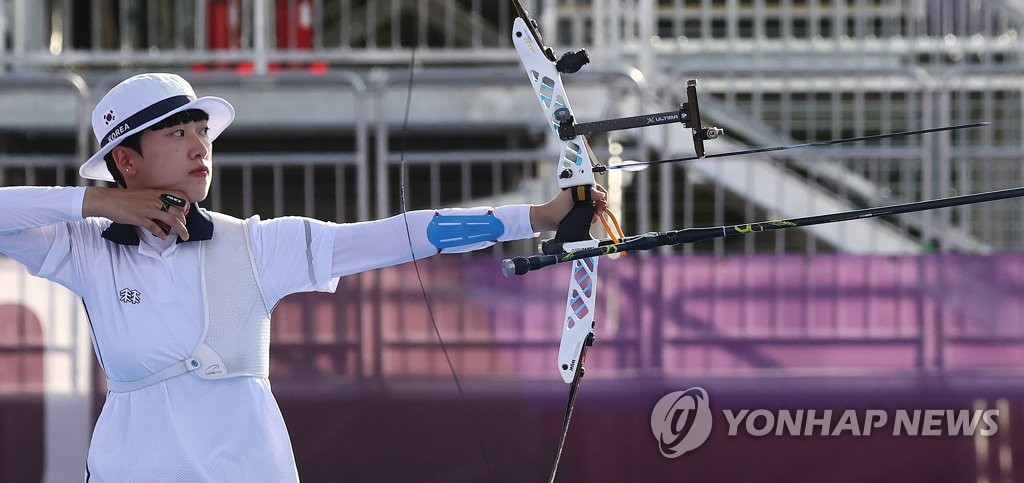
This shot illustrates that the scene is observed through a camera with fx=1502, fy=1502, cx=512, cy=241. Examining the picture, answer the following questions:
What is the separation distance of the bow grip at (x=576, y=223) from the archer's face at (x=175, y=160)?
756 mm

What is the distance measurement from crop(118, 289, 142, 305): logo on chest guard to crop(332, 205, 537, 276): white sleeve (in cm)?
42

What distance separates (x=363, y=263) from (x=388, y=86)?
159 inches

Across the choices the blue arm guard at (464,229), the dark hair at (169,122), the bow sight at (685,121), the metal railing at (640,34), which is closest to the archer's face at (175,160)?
the dark hair at (169,122)

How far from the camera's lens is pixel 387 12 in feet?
37.2

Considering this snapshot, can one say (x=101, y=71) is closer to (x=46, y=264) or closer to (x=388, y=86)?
(x=388, y=86)

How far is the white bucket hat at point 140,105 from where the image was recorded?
10.4 feet

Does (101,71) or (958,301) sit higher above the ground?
(101,71)

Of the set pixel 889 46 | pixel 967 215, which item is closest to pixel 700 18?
pixel 889 46

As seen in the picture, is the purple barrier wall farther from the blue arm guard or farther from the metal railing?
the metal railing

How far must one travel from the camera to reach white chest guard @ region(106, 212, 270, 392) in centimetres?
315

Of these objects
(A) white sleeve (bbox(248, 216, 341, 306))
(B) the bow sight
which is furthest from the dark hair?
(B) the bow sight

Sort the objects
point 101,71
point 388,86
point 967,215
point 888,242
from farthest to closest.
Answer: point 101,71 → point 967,215 → point 888,242 → point 388,86

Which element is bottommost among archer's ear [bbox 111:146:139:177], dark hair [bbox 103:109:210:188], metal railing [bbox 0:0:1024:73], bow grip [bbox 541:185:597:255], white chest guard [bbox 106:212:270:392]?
white chest guard [bbox 106:212:270:392]

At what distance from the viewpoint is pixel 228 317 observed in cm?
320
